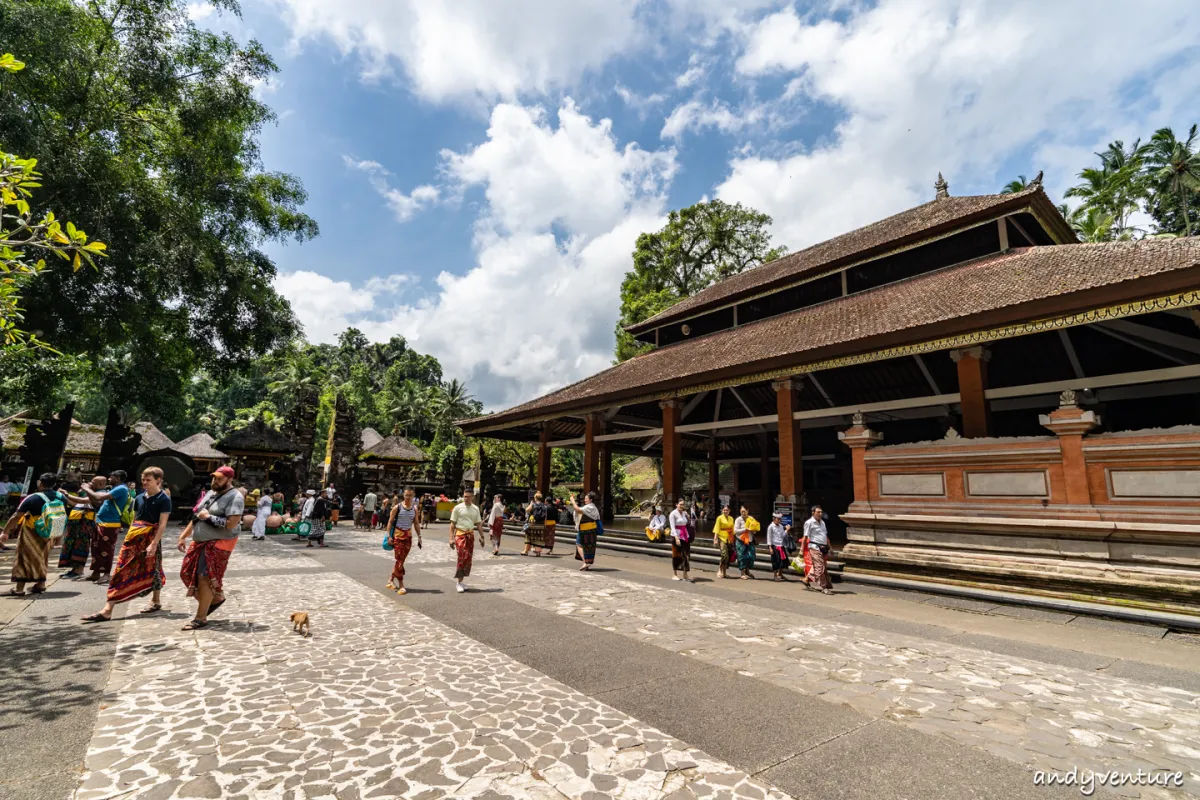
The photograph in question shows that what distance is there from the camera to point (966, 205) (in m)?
13.7

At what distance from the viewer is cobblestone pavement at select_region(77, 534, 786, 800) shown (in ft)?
8.68

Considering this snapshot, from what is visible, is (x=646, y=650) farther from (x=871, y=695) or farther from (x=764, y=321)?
(x=764, y=321)

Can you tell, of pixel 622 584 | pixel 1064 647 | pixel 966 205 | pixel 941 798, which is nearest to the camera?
pixel 941 798

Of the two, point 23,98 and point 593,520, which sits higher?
point 23,98

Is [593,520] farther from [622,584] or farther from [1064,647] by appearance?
[1064,647]

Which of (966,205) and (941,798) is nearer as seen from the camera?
(941,798)

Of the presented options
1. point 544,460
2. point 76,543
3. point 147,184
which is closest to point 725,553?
point 544,460

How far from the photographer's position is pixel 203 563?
566cm

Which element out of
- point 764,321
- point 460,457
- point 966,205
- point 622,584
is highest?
point 966,205

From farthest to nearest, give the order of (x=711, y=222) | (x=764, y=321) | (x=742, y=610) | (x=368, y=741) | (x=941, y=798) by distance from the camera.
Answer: (x=711, y=222)
(x=764, y=321)
(x=742, y=610)
(x=368, y=741)
(x=941, y=798)

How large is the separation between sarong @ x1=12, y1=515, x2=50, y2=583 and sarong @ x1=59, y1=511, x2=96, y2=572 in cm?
212

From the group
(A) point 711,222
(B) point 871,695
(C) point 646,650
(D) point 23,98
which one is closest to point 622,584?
(C) point 646,650

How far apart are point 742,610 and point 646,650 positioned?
2.51m

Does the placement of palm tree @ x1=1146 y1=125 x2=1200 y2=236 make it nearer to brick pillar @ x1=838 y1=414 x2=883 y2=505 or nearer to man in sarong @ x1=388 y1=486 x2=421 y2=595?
brick pillar @ x1=838 y1=414 x2=883 y2=505
